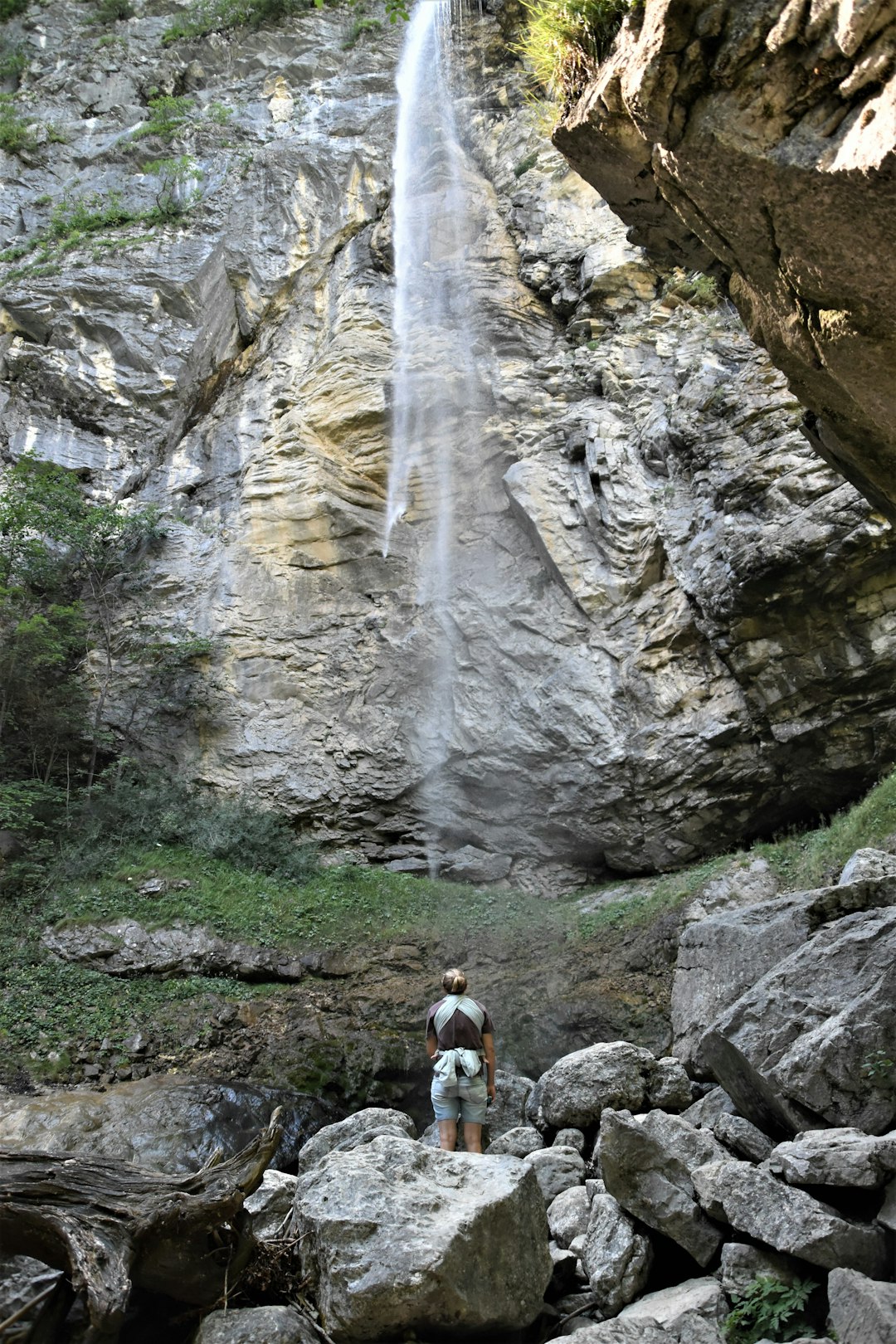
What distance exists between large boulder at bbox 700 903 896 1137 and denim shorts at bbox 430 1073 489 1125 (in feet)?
5.08

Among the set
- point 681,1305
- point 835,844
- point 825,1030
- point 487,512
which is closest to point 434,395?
point 487,512

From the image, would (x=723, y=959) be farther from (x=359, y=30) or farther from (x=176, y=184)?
(x=359, y=30)

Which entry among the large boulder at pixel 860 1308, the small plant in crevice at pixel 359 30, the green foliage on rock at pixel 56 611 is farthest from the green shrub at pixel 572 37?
the small plant in crevice at pixel 359 30

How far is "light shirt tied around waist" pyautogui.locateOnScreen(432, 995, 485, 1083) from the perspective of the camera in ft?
19.0

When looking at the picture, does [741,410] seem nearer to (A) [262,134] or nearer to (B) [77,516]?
(B) [77,516]

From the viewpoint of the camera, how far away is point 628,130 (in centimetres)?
436

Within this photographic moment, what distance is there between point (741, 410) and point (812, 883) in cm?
682

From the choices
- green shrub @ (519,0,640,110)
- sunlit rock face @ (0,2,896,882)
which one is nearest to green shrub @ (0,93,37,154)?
sunlit rock face @ (0,2,896,882)

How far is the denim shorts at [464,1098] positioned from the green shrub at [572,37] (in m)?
6.04

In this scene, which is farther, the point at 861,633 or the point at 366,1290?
the point at 861,633

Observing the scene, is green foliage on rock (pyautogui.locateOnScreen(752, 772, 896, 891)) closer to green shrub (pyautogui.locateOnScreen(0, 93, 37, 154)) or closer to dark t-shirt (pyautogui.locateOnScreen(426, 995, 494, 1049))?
dark t-shirt (pyautogui.locateOnScreen(426, 995, 494, 1049))

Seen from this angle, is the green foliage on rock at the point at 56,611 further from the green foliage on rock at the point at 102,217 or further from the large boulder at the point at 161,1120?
the large boulder at the point at 161,1120

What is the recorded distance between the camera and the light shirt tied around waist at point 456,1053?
5.80 metres

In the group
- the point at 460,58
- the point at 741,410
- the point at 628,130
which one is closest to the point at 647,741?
the point at 741,410
